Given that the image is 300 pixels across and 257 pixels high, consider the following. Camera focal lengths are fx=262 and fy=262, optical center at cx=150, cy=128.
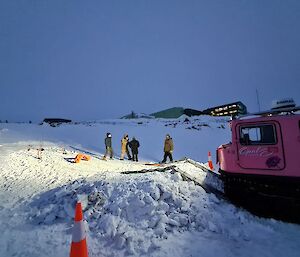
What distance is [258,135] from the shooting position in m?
7.45

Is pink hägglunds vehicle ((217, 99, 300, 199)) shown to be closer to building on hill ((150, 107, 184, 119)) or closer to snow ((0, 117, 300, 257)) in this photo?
snow ((0, 117, 300, 257))

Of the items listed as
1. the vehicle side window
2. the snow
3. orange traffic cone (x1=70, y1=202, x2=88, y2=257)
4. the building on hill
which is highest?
the building on hill

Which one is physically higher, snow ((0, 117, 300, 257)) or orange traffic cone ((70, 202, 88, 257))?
orange traffic cone ((70, 202, 88, 257))

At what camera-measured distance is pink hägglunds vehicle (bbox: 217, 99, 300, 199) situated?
671 centimetres

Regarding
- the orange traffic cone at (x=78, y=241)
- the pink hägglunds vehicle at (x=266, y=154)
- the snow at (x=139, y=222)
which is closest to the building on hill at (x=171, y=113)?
the pink hägglunds vehicle at (x=266, y=154)

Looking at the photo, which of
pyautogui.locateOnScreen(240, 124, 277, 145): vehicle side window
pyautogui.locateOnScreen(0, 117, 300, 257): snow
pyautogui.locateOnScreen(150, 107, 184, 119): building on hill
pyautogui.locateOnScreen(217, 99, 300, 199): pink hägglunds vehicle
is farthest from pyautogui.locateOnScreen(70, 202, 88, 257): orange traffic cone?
pyautogui.locateOnScreen(150, 107, 184, 119): building on hill

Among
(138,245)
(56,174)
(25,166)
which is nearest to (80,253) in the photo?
(138,245)

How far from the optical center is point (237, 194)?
735 centimetres

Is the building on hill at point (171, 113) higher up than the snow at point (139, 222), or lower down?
higher up

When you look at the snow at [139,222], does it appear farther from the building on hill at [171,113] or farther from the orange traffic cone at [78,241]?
the building on hill at [171,113]

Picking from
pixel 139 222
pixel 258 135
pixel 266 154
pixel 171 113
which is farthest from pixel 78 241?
pixel 171 113

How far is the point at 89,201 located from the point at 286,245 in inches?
170

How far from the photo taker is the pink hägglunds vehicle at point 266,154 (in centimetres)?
671

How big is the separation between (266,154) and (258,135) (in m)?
0.61
